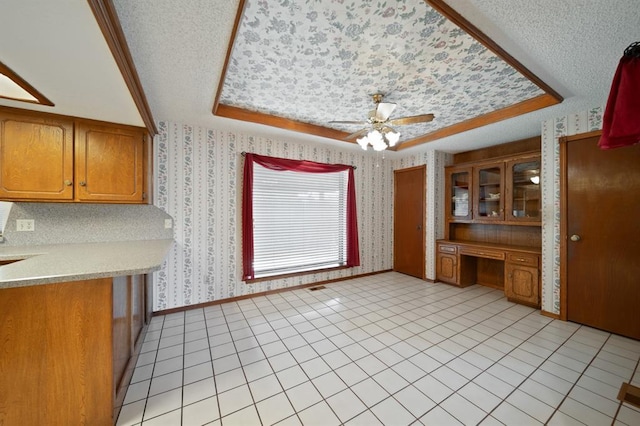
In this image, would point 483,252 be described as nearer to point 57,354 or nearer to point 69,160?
point 57,354

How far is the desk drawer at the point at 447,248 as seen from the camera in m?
3.88

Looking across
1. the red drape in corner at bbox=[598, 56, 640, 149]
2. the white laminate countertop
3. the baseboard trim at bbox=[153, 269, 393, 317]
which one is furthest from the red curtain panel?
the baseboard trim at bbox=[153, 269, 393, 317]

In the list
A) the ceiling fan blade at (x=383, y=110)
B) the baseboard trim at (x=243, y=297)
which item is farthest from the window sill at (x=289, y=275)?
the ceiling fan blade at (x=383, y=110)

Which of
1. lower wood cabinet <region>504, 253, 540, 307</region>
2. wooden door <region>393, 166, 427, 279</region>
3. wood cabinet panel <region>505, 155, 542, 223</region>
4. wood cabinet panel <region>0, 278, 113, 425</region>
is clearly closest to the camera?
wood cabinet panel <region>0, 278, 113, 425</region>

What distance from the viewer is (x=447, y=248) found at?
3986 mm

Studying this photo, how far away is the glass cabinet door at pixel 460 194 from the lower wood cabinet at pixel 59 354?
15.0 ft

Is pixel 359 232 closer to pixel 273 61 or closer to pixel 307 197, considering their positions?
pixel 307 197

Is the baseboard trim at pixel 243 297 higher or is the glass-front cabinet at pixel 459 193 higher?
the glass-front cabinet at pixel 459 193

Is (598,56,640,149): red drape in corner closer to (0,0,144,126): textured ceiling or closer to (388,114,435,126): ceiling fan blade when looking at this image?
(388,114,435,126): ceiling fan blade

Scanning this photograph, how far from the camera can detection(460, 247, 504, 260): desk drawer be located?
10.9 ft

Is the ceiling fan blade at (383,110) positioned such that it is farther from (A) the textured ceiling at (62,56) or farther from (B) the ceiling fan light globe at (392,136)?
(A) the textured ceiling at (62,56)

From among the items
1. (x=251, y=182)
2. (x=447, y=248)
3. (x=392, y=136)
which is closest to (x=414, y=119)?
(x=392, y=136)

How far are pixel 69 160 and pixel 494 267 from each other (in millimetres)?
5651

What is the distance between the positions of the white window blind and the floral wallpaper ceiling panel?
3.56 ft
